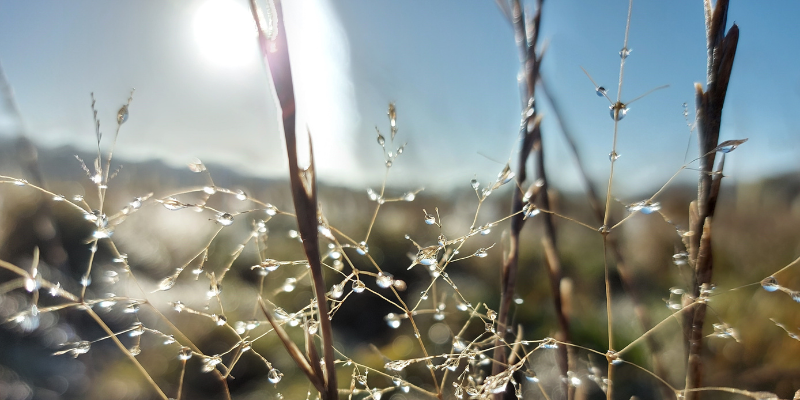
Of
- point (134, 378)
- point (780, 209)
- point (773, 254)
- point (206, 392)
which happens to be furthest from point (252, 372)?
point (780, 209)

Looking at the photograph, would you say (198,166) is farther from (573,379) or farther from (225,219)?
(573,379)

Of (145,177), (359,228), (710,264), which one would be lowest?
(359,228)

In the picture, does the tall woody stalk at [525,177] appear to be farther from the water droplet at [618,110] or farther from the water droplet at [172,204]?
the water droplet at [172,204]

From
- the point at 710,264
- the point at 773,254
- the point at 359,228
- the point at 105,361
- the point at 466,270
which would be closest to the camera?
the point at 710,264

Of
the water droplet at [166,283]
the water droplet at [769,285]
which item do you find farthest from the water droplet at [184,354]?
the water droplet at [769,285]

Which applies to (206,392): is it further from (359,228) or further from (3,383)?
(359,228)

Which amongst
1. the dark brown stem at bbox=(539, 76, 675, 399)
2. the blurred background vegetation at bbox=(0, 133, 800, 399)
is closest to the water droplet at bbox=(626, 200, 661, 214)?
the dark brown stem at bbox=(539, 76, 675, 399)

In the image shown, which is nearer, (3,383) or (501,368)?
(501,368)

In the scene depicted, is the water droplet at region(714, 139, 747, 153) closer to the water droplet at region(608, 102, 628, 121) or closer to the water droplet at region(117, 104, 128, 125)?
the water droplet at region(608, 102, 628, 121)

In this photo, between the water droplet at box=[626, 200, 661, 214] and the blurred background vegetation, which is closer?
the water droplet at box=[626, 200, 661, 214]
